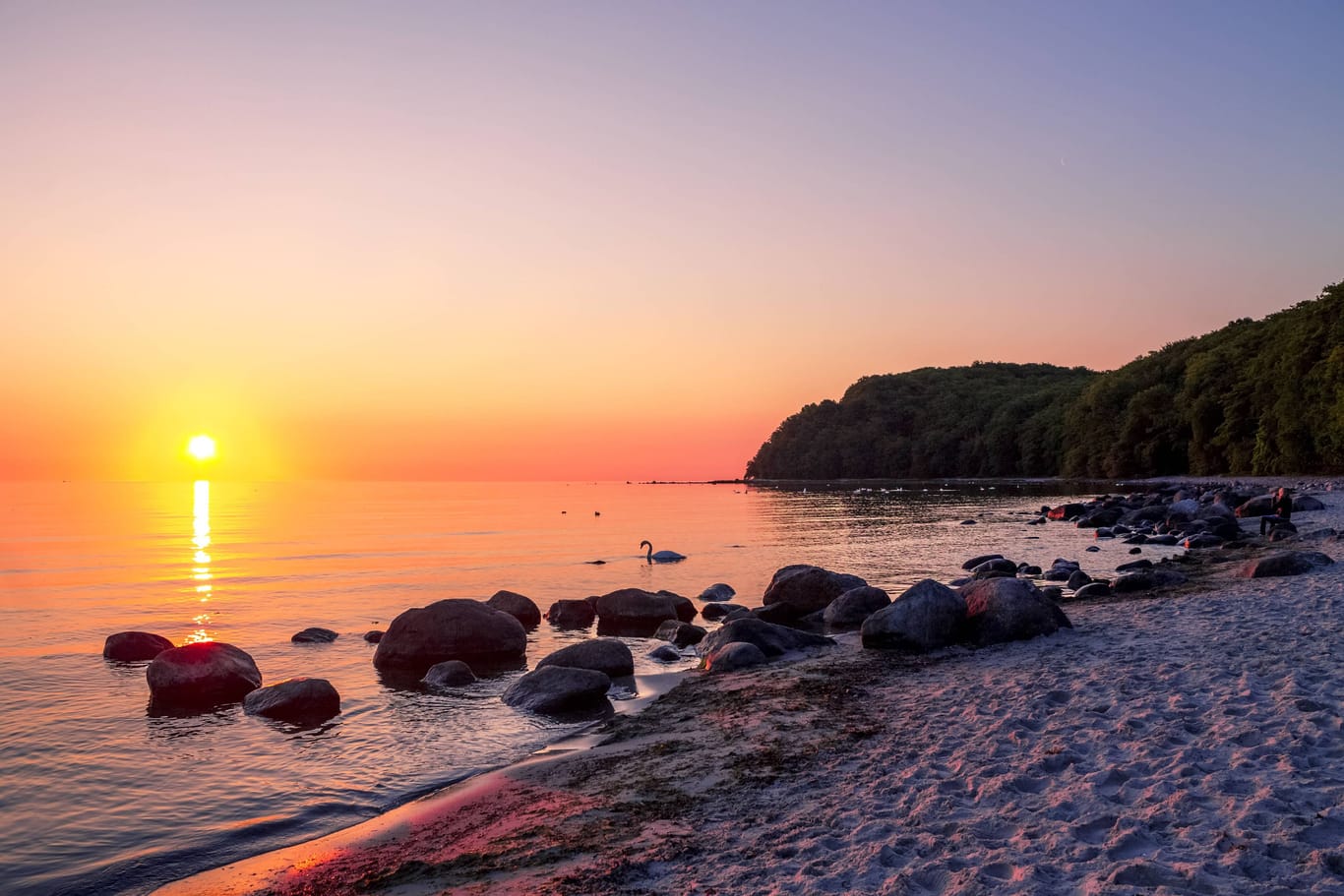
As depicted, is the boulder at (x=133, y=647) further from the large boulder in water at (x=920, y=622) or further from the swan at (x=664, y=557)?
the swan at (x=664, y=557)

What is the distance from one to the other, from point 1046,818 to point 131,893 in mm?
7874

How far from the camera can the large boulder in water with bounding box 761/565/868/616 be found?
65.3ft

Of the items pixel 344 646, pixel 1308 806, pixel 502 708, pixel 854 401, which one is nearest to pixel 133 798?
pixel 502 708

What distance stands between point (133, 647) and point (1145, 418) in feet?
341

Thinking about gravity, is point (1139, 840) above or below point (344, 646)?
above

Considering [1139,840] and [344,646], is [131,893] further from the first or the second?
[344,646]

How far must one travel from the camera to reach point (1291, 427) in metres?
62.2

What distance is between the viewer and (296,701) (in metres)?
12.4

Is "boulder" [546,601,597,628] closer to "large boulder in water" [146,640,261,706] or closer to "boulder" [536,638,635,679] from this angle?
"boulder" [536,638,635,679]

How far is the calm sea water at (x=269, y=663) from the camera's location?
8.50 m

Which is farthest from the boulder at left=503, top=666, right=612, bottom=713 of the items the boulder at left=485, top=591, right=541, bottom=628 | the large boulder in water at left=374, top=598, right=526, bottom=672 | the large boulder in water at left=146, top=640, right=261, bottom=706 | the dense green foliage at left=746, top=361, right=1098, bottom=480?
the dense green foliage at left=746, top=361, right=1098, bottom=480

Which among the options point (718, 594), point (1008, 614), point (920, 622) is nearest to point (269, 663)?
point (718, 594)

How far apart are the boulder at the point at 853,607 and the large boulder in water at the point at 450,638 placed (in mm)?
6897

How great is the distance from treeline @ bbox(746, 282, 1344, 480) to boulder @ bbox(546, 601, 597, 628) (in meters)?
59.5
